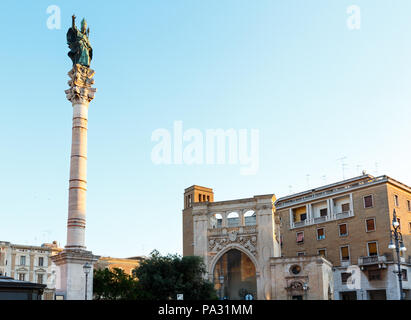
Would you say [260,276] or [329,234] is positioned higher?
[329,234]

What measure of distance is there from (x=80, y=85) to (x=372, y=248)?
115ft

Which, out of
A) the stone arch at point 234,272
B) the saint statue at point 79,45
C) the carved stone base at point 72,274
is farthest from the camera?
the stone arch at point 234,272

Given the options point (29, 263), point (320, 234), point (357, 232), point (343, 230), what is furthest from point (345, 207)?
point (29, 263)

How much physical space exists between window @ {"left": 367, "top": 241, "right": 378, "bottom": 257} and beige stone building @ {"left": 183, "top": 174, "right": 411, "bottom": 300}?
10cm

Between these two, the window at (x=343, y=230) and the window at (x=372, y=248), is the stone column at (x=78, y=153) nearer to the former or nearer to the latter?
the window at (x=372, y=248)

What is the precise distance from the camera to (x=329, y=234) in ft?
184

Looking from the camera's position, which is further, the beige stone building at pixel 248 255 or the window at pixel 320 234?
the window at pixel 320 234

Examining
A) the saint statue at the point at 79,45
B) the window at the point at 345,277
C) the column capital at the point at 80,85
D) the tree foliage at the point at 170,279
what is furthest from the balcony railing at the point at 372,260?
the saint statue at the point at 79,45

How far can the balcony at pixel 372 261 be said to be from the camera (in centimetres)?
4956

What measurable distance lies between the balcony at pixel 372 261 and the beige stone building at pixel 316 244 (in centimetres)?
8

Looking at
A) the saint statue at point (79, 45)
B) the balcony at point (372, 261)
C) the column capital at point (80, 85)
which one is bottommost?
the balcony at point (372, 261)
